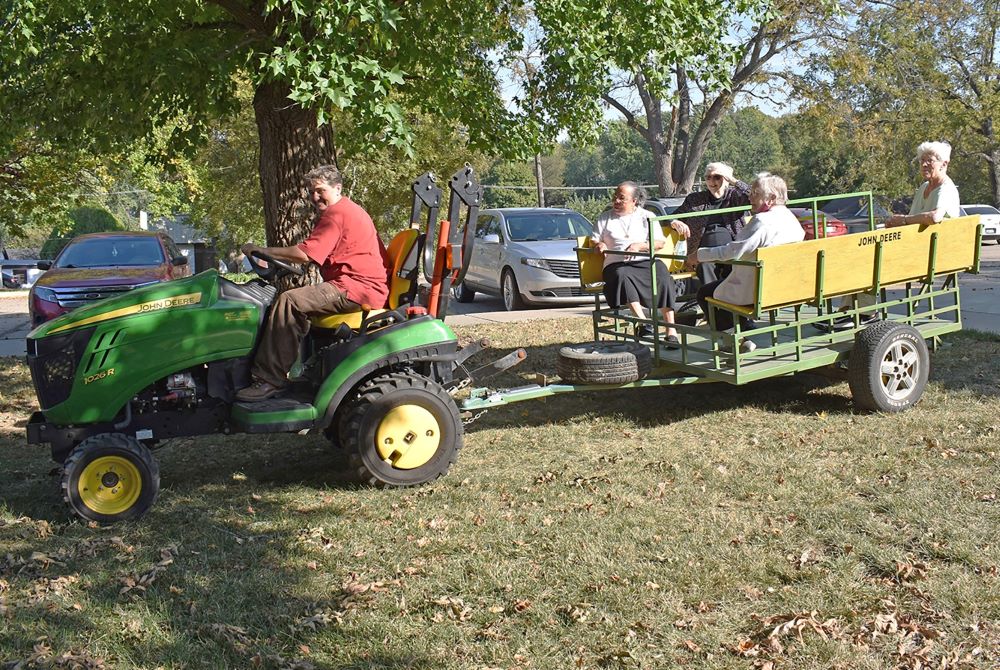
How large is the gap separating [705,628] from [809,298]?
3.66 m

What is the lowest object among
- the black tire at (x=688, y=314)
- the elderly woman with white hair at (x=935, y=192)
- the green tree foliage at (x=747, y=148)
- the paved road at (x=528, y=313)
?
the paved road at (x=528, y=313)

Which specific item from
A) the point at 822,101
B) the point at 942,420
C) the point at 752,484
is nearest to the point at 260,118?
the point at 752,484

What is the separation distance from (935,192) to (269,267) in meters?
5.31

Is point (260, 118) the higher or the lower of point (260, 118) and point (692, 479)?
the higher

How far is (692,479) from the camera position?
596 centimetres

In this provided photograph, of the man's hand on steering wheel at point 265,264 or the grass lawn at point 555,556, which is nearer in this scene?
the grass lawn at point 555,556

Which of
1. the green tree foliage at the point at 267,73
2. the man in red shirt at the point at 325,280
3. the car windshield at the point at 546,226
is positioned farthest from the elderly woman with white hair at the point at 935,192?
the car windshield at the point at 546,226

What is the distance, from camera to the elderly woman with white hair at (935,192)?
783cm

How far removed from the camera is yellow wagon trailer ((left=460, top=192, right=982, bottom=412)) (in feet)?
22.5

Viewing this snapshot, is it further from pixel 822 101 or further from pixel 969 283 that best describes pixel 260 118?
pixel 822 101

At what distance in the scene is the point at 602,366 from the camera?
6.96 meters

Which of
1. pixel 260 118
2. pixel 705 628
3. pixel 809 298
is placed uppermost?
pixel 260 118

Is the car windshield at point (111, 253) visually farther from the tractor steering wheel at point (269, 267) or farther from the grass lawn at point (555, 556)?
the tractor steering wheel at point (269, 267)

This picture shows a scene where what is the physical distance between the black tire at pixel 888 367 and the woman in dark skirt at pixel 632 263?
4.40 ft
